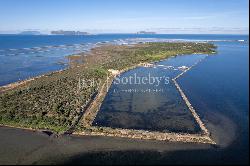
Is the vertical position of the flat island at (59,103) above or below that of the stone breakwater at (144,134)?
above

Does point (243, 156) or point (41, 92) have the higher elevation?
point (41, 92)

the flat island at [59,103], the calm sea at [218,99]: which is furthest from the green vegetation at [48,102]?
the calm sea at [218,99]

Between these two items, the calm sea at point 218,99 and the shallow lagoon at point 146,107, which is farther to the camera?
the shallow lagoon at point 146,107

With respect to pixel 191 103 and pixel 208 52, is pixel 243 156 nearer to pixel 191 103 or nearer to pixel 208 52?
pixel 191 103

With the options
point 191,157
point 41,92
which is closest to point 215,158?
point 191,157

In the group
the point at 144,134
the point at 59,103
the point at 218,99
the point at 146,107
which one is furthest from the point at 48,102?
the point at 218,99

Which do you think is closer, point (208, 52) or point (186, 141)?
point (186, 141)

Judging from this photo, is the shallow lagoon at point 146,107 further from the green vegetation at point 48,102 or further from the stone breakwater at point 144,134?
the green vegetation at point 48,102

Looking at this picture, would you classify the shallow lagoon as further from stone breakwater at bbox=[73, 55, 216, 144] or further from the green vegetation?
the green vegetation

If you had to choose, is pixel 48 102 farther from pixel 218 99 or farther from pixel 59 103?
pixel 218 99

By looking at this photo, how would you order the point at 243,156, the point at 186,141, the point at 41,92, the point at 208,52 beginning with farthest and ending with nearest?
the point at 208,52, the point at 41,92, the point at 186,141, the point at 243,156

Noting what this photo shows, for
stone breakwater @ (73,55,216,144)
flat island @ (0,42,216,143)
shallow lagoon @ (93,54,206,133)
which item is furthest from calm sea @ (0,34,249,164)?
flat island @ (0,42,216,143)
